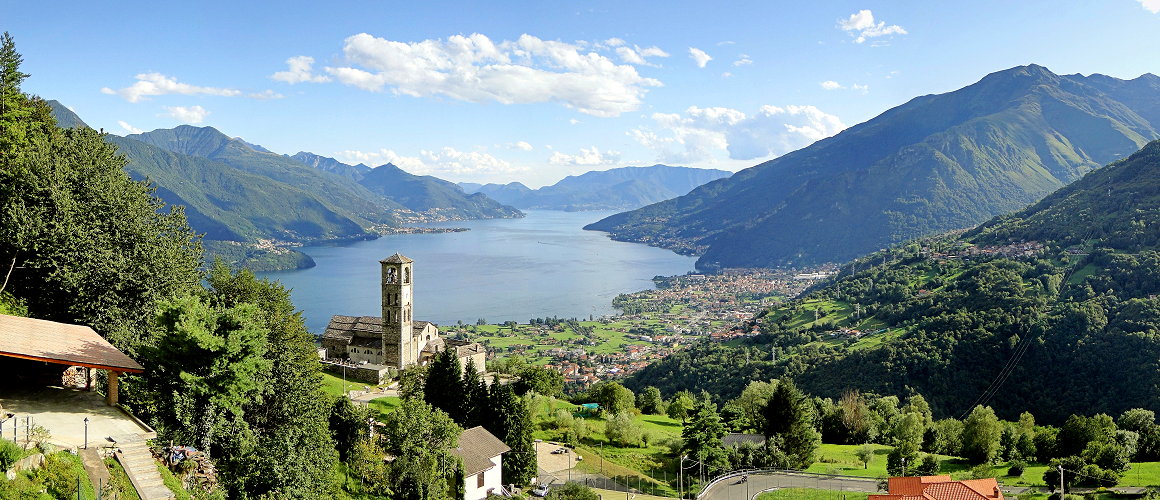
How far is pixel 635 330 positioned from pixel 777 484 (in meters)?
81.2

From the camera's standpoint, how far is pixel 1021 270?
7669 centimetres

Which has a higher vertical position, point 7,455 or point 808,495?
point 7,455

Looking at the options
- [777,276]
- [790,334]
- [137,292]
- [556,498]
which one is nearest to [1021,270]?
[790,334]

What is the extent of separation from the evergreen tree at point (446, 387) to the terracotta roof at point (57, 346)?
47.3ft

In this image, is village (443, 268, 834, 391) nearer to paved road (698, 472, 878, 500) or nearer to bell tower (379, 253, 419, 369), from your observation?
bell tower (379, 253, 419, 369)

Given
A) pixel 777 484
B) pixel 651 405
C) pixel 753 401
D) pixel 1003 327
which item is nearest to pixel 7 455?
pixel 777 484

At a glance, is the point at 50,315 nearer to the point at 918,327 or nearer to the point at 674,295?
A: the point at 918,327

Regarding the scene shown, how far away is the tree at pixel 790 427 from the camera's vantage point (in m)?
28.6

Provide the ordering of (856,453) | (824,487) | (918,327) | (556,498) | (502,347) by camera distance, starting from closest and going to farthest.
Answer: (556,498), (824,487), (856,453), (918,327), (502,347)

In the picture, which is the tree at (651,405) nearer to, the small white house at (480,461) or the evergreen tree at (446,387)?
the evergreen tree at (446,387)

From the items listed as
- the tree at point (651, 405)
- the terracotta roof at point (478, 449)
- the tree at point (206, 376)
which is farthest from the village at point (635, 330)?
the tree at point (206, 376)

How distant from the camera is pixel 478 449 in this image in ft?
76.8

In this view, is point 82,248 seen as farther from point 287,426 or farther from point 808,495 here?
point 808,495

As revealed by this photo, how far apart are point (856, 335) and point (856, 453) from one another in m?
46.0
